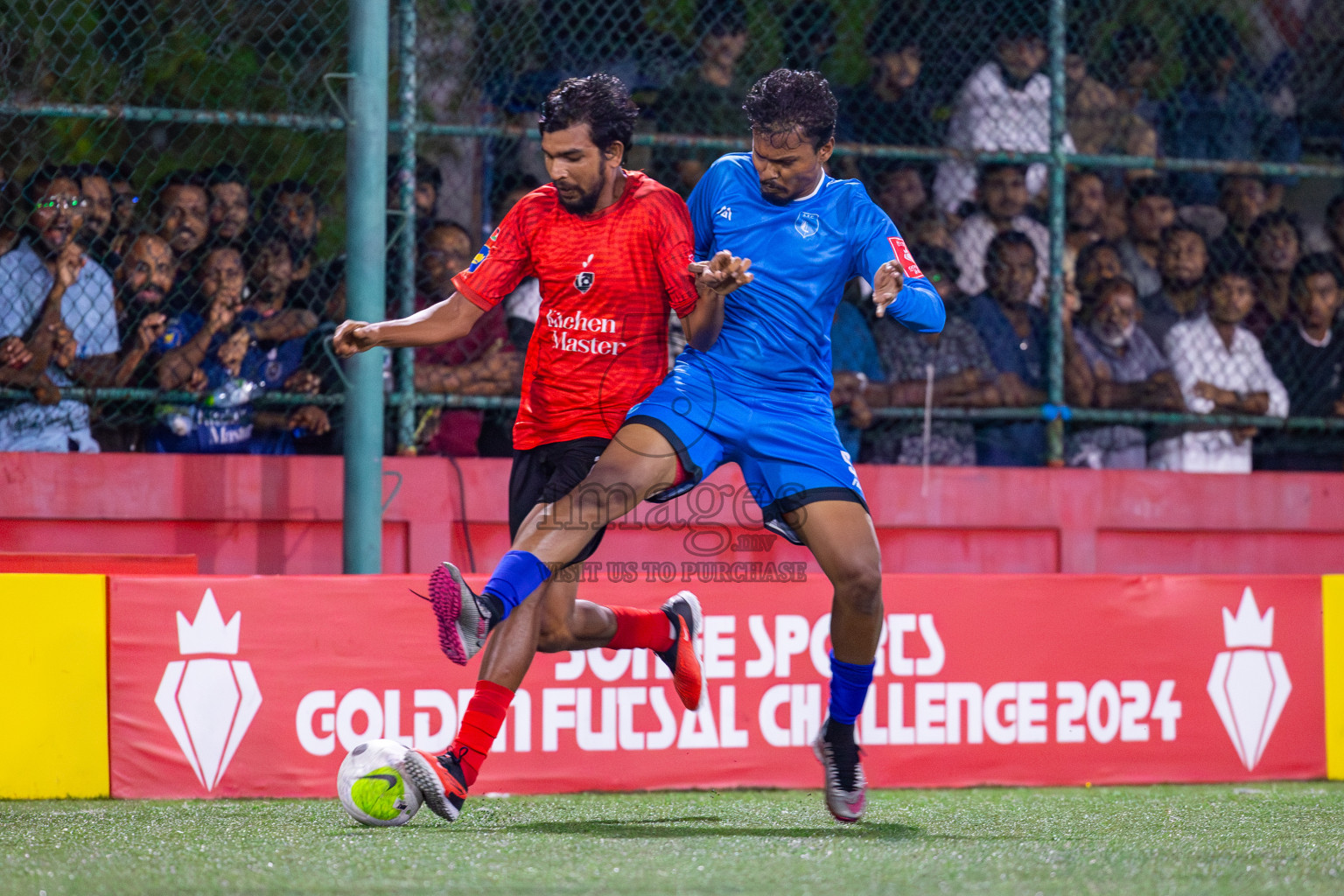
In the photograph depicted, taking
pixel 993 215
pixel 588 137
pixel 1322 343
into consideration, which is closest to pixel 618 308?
pixel 588 137

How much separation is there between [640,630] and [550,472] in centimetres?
69

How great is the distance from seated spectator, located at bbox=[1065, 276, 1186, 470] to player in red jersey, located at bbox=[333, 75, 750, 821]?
3649 millimetres

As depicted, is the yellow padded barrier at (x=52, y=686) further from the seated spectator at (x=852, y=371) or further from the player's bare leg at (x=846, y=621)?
the seated spectator at (x=852, y=371)

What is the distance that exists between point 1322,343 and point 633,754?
14.5ft

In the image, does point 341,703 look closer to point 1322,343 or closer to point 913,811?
point 913,811

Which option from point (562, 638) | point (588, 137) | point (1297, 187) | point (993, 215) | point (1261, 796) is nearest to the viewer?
point (588, 137)

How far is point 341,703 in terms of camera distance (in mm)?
5500

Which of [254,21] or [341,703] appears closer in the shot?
[341,703]

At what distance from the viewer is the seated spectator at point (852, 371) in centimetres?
683

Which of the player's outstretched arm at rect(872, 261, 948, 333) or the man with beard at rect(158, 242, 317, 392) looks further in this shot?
the man with beard at rect(158, 242, 317, 392)

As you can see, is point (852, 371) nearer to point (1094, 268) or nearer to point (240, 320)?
point (1094, 268)

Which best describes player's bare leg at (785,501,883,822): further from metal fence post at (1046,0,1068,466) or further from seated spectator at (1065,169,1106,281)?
seated spectator at (1065,169,1106,281)

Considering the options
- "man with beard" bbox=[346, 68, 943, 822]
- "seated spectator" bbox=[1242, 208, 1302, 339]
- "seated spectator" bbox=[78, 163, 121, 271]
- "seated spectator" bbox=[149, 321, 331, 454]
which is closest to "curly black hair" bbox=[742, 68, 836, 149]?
"man with beard" bbox=[346, 68, 943, 822]

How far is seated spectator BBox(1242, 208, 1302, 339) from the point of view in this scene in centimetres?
764
